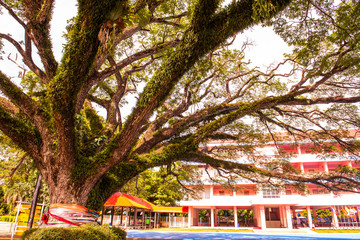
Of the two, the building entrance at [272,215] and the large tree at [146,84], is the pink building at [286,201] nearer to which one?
the building entrance at [272,215]

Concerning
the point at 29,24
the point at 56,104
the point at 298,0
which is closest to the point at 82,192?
the point at 56,104

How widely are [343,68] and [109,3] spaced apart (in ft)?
22.6

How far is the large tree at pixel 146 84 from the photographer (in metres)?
4.23

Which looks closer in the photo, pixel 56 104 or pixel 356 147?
pixel 56 104

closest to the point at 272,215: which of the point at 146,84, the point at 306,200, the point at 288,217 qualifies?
the point at 288,217

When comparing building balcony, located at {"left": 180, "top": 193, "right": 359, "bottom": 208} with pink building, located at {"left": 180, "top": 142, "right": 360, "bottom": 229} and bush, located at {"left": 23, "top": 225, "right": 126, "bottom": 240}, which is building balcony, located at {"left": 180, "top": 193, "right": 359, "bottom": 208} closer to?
pink building, located at {"left": 180, "top": 142, "right": 360, "bottom": 229}

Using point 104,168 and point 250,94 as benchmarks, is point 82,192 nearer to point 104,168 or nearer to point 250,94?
point 104,168

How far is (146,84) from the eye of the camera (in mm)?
5551

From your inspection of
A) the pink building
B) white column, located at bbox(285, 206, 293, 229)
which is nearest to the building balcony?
the pink building

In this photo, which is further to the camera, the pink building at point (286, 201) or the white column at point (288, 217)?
the pink building at point (286, 201)

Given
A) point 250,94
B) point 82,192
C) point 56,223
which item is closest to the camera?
point 56,223

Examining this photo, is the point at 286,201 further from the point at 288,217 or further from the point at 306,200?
the point at 306,200

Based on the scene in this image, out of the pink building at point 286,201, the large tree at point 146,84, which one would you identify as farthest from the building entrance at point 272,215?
the large tree at point 146,84

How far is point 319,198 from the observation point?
21.9 m
